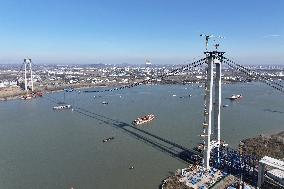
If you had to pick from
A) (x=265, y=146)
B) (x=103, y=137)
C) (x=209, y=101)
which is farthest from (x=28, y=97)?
(x=209, y=101)

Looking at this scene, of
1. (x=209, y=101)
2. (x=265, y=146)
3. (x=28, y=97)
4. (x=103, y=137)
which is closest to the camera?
(x=209, y=101)

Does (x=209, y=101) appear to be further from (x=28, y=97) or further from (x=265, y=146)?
(x=28, y=97)

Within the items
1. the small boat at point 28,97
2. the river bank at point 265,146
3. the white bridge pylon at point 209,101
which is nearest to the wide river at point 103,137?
the river bank at point 265,146

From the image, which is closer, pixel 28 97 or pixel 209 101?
pixel 209 101

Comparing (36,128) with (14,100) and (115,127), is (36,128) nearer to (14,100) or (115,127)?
(115,127)

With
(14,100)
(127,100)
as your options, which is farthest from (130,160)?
→ (14,100)

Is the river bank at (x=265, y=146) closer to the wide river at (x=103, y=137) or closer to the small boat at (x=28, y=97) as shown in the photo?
the wide river at (x=103, y=137)

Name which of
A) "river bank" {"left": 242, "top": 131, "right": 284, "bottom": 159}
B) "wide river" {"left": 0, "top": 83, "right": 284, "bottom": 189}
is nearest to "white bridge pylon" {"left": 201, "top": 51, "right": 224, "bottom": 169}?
"wide river" {"left": 0, "top": 83, "right": 284, "bottom": 189}

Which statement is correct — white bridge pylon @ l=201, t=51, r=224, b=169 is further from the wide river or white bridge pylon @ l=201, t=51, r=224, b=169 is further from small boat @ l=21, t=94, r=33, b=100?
small boat @ l=21, t=94, r=33, b=100
